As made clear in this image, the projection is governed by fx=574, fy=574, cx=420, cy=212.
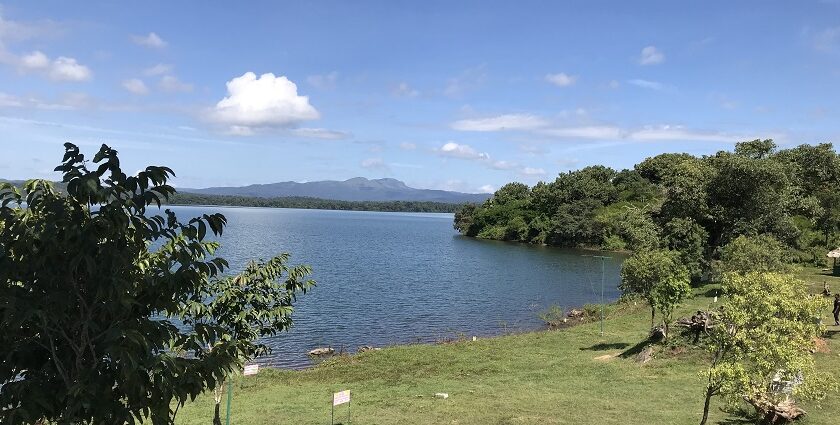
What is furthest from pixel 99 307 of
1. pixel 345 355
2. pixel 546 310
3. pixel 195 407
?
pixel 546 310

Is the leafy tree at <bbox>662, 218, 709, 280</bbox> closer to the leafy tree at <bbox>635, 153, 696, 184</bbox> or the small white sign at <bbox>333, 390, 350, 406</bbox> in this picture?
the small white sign at <bbox>333, 390, 350, 406</bbox>

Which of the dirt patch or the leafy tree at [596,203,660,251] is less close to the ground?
the leafy tree at [596,203,660,251]

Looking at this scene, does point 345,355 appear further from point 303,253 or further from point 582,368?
point 303,253

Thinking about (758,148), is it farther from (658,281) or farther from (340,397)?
(340,397)

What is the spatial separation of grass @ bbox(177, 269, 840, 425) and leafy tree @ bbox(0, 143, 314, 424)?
39.2ft

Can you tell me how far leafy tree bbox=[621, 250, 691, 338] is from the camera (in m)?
25.2

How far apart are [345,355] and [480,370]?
881 cm

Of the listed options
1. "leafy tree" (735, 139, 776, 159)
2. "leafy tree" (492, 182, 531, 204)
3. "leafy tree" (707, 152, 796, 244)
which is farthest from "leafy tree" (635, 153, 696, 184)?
"leafy tree" (707, 152, 796, 244)

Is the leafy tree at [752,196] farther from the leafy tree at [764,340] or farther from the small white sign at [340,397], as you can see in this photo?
the small white sign at [340,397]

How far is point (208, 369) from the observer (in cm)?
575

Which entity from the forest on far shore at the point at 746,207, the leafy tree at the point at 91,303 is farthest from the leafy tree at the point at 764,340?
the forest on far shore at the point at 746,207

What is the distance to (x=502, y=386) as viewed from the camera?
21125 millimetres

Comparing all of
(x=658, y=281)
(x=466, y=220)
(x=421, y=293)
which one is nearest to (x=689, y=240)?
(x=421, y=293)

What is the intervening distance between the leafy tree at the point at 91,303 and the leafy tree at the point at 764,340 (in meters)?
10.9
